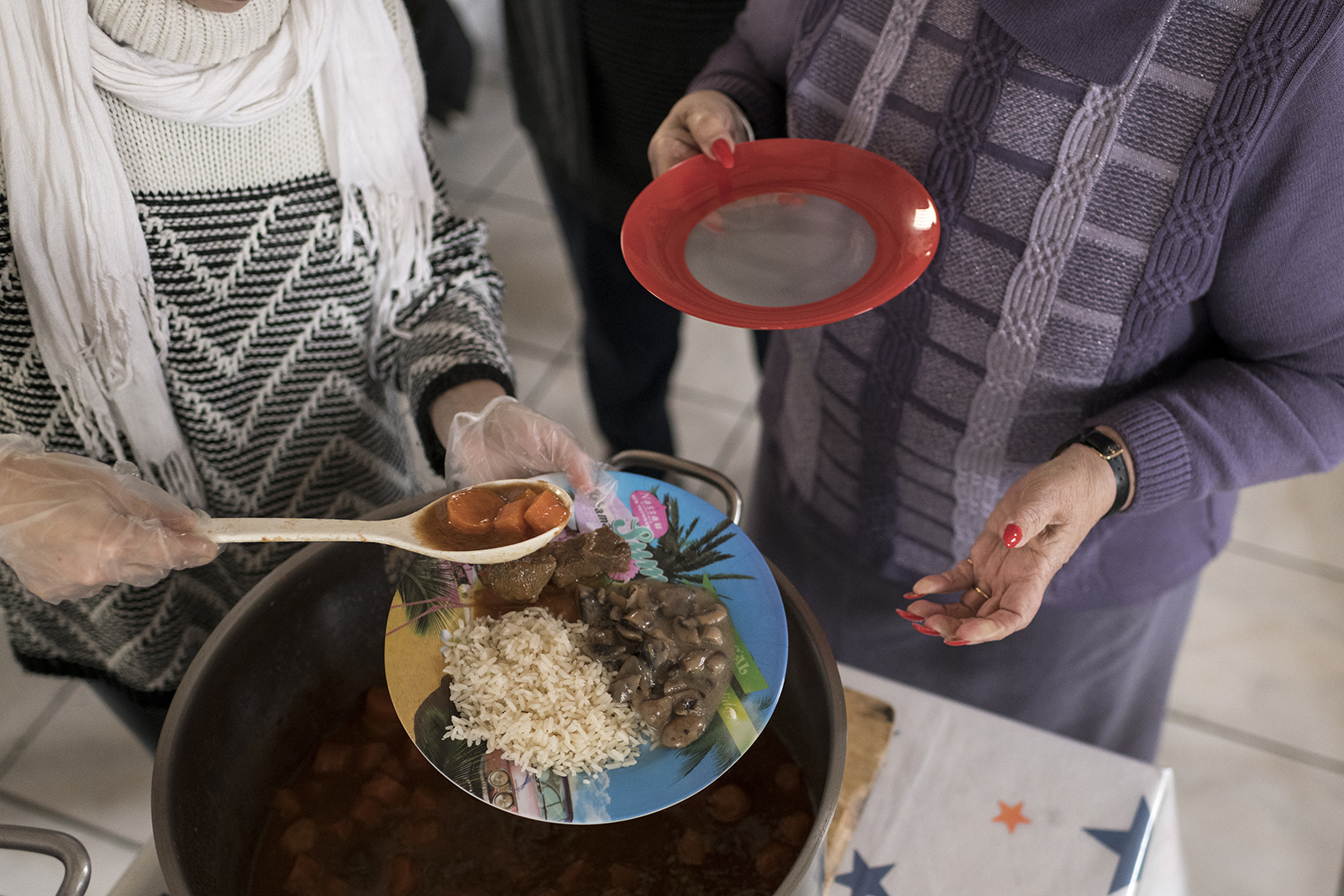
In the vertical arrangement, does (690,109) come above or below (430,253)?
above

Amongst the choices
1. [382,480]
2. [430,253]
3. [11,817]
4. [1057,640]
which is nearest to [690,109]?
[430,253]

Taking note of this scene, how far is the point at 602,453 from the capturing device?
2338mm

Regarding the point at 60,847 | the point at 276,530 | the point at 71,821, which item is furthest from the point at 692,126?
the point at 71,821

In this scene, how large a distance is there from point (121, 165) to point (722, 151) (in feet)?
1.91

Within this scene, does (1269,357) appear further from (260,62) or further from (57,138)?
(57,138)

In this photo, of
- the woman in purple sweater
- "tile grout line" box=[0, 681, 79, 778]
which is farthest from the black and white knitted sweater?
"tile grout line" box=[0, 681, 79, 778]

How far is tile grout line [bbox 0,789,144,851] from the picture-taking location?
1.66 metres

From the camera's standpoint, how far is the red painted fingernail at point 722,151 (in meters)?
1.05

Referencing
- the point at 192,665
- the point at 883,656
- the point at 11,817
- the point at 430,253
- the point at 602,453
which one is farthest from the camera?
the point at 602,453

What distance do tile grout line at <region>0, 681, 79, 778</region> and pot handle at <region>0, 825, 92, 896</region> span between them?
134 centimetres

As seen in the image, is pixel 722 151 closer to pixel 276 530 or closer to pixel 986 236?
pixel 986 236

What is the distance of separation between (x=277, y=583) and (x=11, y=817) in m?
1.24

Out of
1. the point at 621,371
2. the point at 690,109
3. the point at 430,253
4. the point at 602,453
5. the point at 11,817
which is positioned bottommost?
the point at 11,817

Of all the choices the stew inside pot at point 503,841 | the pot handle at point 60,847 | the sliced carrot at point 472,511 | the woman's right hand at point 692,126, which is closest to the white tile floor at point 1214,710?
the stew inside pot at point 503,841
